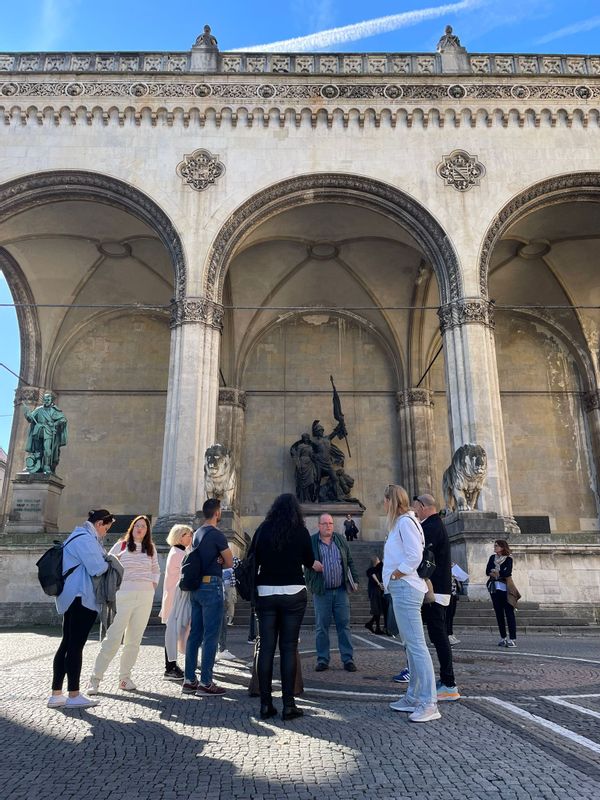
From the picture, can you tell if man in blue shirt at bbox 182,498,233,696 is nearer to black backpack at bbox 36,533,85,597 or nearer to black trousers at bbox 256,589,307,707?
black trousers at bbox 256,589,307,707

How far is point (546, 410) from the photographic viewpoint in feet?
69.1

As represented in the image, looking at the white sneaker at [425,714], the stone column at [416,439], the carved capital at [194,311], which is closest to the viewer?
the white sneaker at [425,714]

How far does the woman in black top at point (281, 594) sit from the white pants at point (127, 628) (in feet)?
5.26

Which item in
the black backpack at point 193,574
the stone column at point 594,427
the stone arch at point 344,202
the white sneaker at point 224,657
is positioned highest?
the stone arch at point 344,202

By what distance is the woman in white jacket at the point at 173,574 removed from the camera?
541cm

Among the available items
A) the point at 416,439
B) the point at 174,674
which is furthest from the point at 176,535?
the point at 416,439

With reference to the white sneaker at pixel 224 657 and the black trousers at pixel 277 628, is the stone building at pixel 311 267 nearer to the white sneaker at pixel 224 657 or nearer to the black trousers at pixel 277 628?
the white sneaker at pixel 224 657

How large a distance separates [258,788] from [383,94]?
1672cm

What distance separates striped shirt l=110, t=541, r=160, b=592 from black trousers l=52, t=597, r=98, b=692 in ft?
2.45

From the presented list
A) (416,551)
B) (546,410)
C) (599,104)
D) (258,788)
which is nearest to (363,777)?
(258,788)

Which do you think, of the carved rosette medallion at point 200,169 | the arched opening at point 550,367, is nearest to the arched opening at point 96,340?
the carved rosette medallion at point 200,169

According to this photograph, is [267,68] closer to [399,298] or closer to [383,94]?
[383,94]

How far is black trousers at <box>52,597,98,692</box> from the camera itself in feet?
13.8

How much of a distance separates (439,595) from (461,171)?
13.4 m
